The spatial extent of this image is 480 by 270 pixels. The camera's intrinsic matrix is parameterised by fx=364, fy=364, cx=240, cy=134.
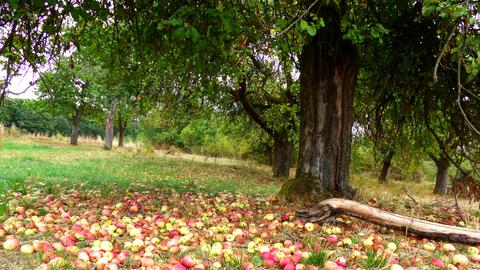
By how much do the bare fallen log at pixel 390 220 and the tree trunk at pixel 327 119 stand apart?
0.93 metres

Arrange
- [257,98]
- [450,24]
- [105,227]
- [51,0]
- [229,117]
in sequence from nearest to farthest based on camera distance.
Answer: [51,0] < [105,227] < [450,24] < [257,98] < [229,117]

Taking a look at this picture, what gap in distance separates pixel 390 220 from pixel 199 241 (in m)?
1.98

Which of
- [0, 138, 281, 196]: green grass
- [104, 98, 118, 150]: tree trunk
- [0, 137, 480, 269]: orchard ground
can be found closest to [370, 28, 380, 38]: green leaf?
[0, 137, 480, 269]: orchard ground

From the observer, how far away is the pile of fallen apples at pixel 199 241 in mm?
2828

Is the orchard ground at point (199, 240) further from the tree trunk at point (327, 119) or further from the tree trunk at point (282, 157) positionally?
the tree trunk at point (282, 157)

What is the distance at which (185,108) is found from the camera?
48.9ft

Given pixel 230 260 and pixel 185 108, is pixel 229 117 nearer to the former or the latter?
pixel 185 108

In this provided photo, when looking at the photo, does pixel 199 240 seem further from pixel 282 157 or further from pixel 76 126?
pixel 76 126

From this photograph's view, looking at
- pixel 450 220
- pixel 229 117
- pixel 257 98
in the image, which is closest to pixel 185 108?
pixel 229 117

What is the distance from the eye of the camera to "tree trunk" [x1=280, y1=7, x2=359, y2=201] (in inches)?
201

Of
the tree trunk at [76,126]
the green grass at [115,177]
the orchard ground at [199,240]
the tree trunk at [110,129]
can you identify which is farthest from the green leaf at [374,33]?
the tree trunk at [76,126]

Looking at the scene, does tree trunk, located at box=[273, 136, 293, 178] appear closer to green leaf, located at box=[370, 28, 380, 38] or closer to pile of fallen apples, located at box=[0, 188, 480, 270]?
pile of fallen apples, located at box=[0, 188, 480, 270]

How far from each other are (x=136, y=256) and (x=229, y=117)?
42.5 ft

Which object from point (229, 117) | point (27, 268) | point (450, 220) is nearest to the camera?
point (27, 268)
